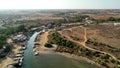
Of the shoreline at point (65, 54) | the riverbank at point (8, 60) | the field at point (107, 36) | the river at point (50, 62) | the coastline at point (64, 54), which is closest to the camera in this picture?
the riverbank at point (8, 60)

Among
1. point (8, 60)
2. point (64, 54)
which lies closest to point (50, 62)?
point (64, 54)

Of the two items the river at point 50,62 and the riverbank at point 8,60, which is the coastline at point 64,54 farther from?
the riverbank at point 8,60

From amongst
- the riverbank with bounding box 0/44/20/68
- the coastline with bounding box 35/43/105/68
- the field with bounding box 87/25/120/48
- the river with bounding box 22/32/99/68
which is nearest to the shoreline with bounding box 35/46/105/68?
the coastline with bounding box 35/43/105/68

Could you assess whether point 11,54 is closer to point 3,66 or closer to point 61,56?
point 3,66

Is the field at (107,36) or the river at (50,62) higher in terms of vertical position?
the field at (107,36)

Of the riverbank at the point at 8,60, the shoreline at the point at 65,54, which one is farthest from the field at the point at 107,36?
the riverbank at the point at 8,60

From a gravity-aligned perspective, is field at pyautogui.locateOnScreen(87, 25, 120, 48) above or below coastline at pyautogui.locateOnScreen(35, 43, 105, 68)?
above

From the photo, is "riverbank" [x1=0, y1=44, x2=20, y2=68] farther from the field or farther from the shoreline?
the field

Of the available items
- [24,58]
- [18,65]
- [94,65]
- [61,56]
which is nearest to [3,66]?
[18,65]

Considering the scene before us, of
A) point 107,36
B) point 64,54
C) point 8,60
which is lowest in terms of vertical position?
point 64,54

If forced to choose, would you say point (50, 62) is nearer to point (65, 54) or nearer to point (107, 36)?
point (65, 54)

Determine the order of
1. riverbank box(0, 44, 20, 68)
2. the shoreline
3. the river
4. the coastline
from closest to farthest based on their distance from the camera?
1. riverbank box(0, 44, 20, 68)
2. the river
3. the shoreline
4. the coastline
